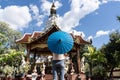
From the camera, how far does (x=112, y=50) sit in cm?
4203

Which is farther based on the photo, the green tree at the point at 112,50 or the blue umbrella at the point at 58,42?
the green tree at the point at 112,50

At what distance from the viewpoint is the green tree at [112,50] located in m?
40.8

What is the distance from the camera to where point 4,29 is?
57344 mm

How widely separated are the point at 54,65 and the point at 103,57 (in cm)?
3244

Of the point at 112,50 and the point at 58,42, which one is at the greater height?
the point at 112,50

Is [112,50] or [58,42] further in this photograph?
[112,50]

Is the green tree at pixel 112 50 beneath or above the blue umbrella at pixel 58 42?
above

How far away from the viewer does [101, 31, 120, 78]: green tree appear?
40784 mm

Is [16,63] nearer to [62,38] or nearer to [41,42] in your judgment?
[41,42]

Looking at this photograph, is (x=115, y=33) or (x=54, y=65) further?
(x=115, y=33)

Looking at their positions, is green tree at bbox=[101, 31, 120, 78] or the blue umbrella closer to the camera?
the blue umbrella

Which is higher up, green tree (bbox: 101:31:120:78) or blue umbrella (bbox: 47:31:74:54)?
green tree (bbox: 101:31:120:78)

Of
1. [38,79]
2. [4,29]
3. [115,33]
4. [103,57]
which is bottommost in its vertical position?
[38,79]

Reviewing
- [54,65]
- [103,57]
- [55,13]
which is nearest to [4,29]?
[103,57]
